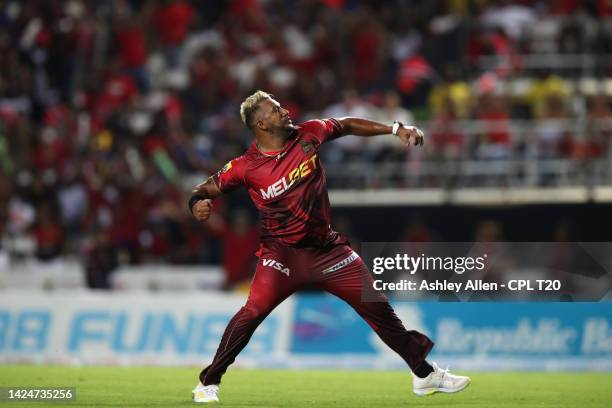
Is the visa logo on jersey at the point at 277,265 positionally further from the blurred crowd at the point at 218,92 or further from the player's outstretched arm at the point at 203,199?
the blurred crowd at the point at 218,92

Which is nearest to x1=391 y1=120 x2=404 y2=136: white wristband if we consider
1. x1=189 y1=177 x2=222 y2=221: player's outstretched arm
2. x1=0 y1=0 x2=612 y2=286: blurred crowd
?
x1=189 y1=177 x2=222 y2=221: player's outstretched arm

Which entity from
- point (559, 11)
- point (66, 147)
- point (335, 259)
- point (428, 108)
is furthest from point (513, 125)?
point (335, 259)

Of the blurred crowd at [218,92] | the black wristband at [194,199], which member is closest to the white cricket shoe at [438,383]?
the black wristband at [194,199]

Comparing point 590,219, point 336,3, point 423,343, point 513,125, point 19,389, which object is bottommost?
point 19,389

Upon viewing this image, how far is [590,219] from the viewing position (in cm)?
1806

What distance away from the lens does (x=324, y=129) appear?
10586mm

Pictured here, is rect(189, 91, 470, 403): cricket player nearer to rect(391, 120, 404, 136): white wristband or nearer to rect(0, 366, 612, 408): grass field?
rect(391, 120, 404, 136): white wristband

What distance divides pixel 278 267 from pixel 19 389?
2943mm

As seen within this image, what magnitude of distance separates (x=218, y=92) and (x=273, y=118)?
35.5 feet

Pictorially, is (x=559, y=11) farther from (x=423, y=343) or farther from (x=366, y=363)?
(x=423, y=343)

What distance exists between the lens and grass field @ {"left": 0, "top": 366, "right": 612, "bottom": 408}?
1059 cm

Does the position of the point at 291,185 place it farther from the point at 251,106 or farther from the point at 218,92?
the point at 218,92

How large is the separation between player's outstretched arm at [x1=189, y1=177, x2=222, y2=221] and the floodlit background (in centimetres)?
A: 589

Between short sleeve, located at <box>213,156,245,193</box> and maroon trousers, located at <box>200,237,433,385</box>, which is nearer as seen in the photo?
maroon trousers, located at <box>200,237,433,385</box>
